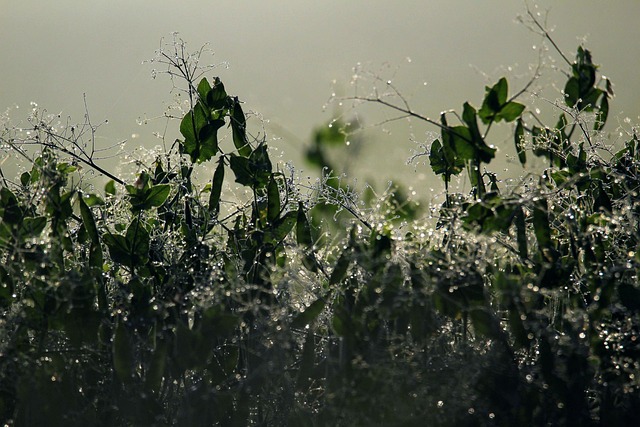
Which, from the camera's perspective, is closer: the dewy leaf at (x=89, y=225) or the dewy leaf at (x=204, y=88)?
the dewy leaf at (x=89, y=225)

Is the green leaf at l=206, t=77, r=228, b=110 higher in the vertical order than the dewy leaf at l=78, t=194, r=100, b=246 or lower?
higher

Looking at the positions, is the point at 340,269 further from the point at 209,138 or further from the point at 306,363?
the point at 209,138

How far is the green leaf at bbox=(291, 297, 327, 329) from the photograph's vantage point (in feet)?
3.74

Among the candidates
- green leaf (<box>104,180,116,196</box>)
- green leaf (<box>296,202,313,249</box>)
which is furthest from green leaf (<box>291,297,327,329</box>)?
green leaf (<box>104,180,116,196</box>)

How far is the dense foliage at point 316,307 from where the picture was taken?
3.38 ft

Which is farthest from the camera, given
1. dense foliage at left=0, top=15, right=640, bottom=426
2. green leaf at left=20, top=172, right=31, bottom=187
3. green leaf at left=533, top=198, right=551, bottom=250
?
green leaf at left=20, top=172, right=31, bottom=187

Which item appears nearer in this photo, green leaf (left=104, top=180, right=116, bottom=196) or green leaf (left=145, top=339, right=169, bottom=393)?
green leaf (left=145, top=339, right=169, bottom=393)

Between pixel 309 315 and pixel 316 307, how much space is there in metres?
0.02

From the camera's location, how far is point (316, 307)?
3.75 ft

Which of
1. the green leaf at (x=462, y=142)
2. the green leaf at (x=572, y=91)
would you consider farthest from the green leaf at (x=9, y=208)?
the green leaf at (x=572, y=91)

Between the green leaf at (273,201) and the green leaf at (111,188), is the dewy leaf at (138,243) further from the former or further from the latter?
the green leaf at (111,188)

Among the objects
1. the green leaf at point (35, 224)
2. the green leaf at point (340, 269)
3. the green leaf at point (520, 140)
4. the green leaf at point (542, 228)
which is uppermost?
the green leaf at point (520, 140)

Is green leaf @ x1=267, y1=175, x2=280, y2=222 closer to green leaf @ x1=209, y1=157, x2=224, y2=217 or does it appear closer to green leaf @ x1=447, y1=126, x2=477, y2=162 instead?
green leaf @ x1=209, y1=157, x2=224, y2=217

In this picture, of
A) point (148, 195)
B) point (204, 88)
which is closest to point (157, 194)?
point (148, 195)
